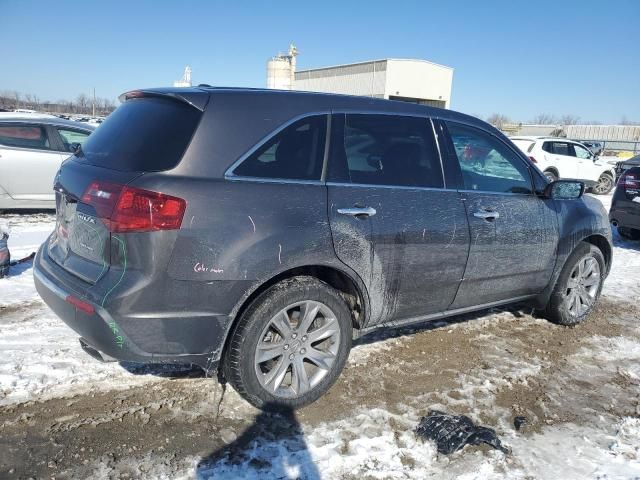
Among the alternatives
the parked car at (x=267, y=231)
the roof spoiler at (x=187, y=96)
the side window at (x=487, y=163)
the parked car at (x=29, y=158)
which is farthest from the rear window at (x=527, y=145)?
the roof spoiler at (x=187, y=96)

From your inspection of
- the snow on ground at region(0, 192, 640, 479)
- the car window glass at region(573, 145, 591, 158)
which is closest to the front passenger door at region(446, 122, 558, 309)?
the snow on ground at region(0, 192, 640, 479)

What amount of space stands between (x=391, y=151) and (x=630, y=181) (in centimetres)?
667

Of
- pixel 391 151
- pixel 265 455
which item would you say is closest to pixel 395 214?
pixel 391 151

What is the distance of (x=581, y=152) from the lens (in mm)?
16531

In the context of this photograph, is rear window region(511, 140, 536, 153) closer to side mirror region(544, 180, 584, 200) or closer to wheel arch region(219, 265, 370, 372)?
side mirror region(544, 180, 584, 200)

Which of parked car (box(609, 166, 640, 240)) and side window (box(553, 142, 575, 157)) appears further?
side window (box(553, 142, 575, 157))

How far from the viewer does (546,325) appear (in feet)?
15.9

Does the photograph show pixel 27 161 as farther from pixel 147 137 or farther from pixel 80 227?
pixel 147 137

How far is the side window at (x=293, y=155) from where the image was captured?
9.25 feet

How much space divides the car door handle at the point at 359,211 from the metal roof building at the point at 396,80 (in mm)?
36937

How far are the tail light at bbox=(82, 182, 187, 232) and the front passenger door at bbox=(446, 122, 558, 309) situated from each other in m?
2.07

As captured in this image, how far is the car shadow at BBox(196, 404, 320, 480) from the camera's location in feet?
8.27

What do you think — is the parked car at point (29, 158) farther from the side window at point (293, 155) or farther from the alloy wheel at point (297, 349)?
the alloy wheel at point (297, 349)

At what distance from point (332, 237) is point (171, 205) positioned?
94cm
